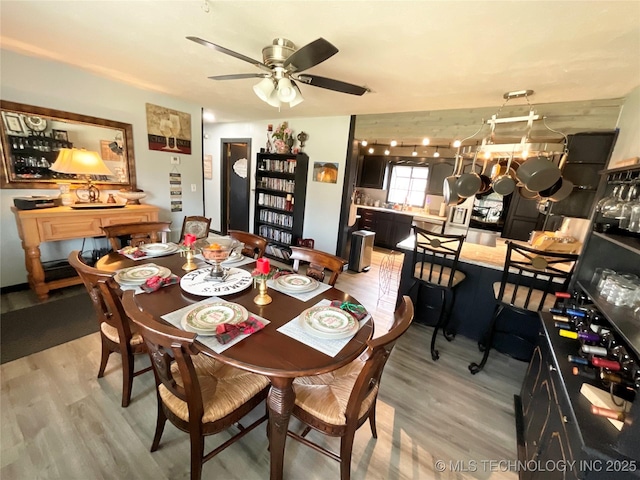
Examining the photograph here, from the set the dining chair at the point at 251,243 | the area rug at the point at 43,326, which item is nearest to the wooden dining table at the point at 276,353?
the dining chair at the point at 251,243

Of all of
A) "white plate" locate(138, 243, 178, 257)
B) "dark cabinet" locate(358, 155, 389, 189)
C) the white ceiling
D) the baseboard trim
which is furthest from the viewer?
"dark cabinet" locate(358, 155, 389, 189)

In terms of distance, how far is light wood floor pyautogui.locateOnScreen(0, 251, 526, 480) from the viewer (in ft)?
4.43

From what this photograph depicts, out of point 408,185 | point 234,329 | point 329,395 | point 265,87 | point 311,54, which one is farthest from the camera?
point 408,185

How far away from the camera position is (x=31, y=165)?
8.91 feet

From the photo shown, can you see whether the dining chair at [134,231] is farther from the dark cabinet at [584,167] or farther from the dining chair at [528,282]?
the dark cabinet at [584,167]

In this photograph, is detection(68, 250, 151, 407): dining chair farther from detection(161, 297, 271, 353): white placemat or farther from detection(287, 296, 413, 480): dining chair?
detection(287, 296, 413, 480): dining chair

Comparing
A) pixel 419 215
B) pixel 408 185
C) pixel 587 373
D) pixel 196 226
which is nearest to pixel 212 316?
pixel 587 373

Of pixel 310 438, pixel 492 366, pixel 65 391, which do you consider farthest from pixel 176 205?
pixel 492 366

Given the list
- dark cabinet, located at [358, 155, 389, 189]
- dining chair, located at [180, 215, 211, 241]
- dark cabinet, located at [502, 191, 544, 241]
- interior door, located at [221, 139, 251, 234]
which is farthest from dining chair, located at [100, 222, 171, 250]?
dark cabinet, located at [502, 191, 544, 241]

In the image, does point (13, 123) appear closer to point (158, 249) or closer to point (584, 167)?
point (158, 249)

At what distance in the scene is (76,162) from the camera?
2.56 metres

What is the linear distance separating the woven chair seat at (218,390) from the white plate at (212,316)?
30 centimetres

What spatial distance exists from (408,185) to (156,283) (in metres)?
5.99

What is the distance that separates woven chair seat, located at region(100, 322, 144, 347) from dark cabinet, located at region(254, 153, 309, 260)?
9.71ft
